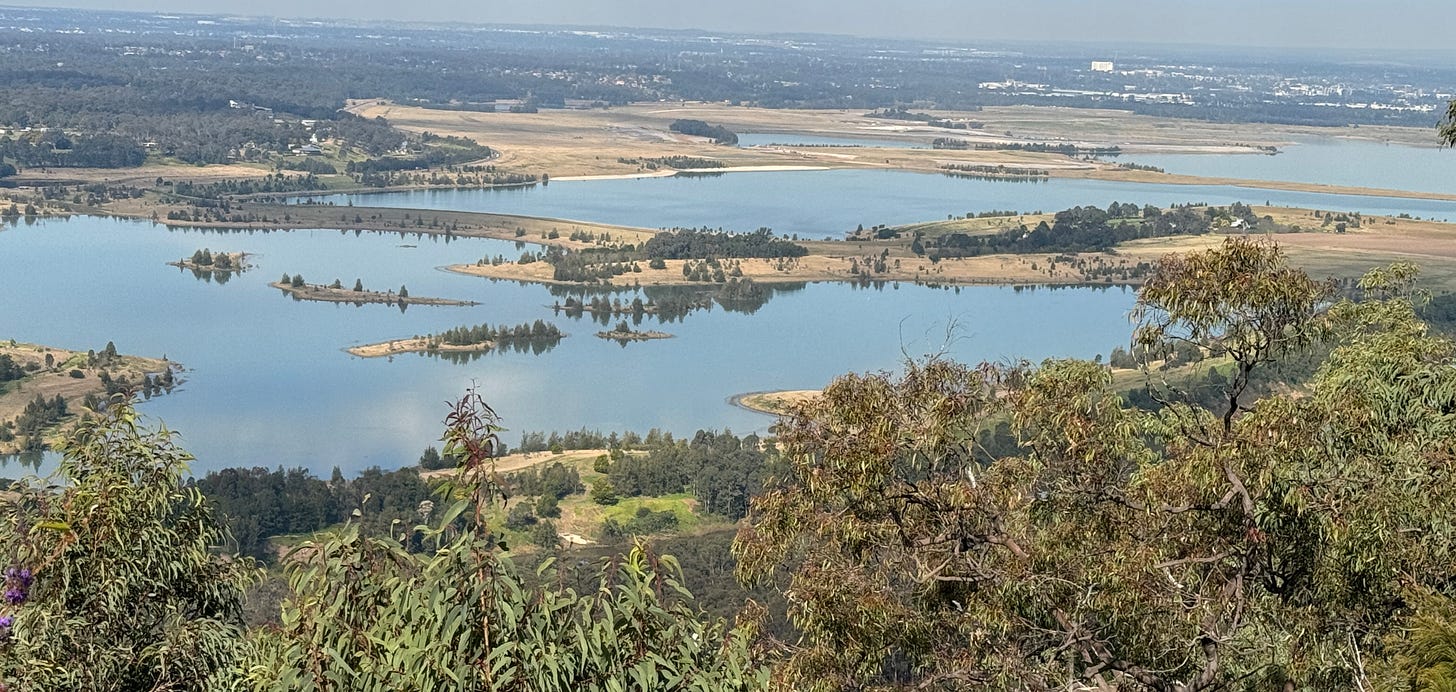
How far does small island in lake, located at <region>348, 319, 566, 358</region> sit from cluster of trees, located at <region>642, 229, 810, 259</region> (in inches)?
376

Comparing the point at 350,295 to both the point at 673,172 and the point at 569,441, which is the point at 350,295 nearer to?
the point at 569,441

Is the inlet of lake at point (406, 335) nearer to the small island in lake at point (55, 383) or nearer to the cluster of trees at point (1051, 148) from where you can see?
the small island in lake at point (55, 383)

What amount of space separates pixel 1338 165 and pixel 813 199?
2831cm

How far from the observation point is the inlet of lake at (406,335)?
2642 cm

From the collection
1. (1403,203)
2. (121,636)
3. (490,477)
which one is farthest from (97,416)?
(1403,203)

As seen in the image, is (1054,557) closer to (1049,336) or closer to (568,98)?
(1049,336)

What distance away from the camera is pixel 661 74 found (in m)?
133

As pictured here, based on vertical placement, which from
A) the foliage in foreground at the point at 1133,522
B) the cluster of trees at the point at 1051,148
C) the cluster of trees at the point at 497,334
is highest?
the foliage in foreground at the point at 1133,522

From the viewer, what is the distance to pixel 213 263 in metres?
40.9

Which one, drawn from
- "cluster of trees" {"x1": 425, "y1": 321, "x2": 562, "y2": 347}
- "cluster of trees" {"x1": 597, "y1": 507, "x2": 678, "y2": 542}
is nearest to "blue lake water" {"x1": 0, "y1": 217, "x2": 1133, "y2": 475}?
"cluster of trees" {"x1": 425, "y1": 321, "x2": 562, "y2": 347}

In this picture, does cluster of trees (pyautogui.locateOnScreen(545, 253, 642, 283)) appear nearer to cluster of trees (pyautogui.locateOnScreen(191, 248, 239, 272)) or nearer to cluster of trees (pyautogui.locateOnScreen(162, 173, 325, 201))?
Result: cluster of trees (pyautogui.locateOnScreen(191, 248, 239, 272))

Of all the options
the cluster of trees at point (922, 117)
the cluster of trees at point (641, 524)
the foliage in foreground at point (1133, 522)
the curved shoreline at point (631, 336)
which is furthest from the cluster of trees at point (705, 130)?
the foliage in foreground at point (1133, 522)

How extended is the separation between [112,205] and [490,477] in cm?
5212

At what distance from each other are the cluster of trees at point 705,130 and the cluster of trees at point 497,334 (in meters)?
48.8
